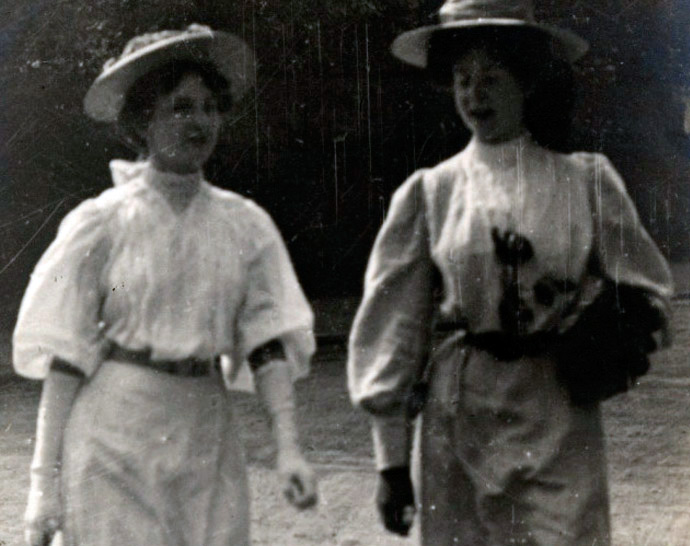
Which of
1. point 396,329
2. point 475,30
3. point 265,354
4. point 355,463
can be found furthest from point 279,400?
point 355,463

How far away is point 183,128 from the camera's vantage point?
2.71 metres

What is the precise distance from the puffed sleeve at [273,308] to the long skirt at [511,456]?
15.6 inches

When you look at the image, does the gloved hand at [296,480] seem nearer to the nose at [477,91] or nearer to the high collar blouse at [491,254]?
the high collar blouse at [491,254]

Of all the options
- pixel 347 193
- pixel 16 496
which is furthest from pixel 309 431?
pixel 347 193

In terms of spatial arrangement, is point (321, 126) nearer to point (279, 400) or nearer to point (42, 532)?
point (279, 400)

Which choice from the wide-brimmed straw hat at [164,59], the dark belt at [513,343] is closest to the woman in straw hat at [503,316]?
the dark belt at [513,343]

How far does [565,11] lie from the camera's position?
9.66 ft

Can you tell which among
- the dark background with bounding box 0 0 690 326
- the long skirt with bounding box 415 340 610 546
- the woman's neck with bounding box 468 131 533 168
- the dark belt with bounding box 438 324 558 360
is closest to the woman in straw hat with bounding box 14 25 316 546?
the dark background with bounding box 0 0 690 326

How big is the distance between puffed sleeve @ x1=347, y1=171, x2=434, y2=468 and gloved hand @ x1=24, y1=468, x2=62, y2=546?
77 centimetres

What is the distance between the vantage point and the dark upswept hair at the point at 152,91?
2750mm

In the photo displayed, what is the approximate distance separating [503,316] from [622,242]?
34 centimetres

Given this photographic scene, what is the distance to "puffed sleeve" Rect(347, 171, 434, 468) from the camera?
2.57 meters

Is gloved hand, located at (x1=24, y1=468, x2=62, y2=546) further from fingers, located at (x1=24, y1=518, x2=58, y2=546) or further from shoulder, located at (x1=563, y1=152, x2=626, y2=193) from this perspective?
shoulder, located at (x1=563, y1=152, x2=626, y2=193)

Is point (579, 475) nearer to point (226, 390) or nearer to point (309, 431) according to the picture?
point (226, 390)
